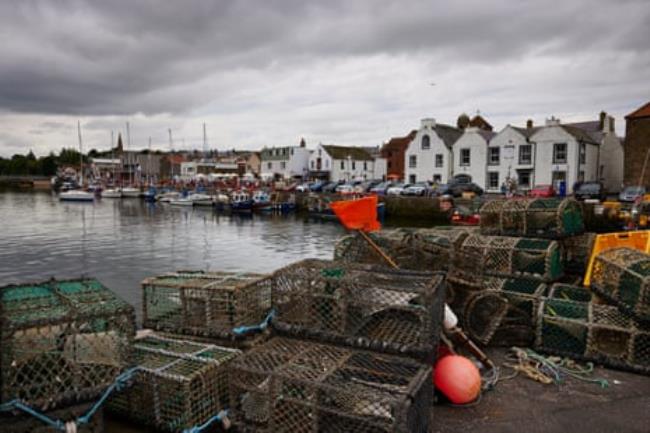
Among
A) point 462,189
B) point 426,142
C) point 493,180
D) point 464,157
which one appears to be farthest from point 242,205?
point 493,180

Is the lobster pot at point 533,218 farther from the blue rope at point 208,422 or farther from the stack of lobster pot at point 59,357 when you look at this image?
the stack of lobster pot at point 59,357

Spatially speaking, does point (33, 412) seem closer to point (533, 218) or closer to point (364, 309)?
point (364, 309)

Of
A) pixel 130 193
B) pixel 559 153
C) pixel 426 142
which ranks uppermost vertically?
pixel 426 142

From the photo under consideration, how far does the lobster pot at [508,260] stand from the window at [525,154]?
34.6m

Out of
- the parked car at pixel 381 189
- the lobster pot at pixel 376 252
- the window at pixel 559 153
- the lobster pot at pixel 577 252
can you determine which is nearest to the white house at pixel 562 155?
the window at pixel 559 153

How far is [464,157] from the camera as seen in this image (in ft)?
141

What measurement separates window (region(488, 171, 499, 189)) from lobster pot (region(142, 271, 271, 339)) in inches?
1544

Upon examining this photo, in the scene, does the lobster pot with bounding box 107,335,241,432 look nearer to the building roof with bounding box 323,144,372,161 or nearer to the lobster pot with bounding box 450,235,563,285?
the lobster pot with bounding box 450,235,563,285

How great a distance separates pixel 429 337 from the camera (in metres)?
4.29

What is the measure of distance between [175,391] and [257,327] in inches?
46.4

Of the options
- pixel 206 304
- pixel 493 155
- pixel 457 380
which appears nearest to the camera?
pixel 457 380

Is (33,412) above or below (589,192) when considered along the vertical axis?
below

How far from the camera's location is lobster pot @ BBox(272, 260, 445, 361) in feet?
14.3

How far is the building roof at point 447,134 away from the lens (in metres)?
44.5
